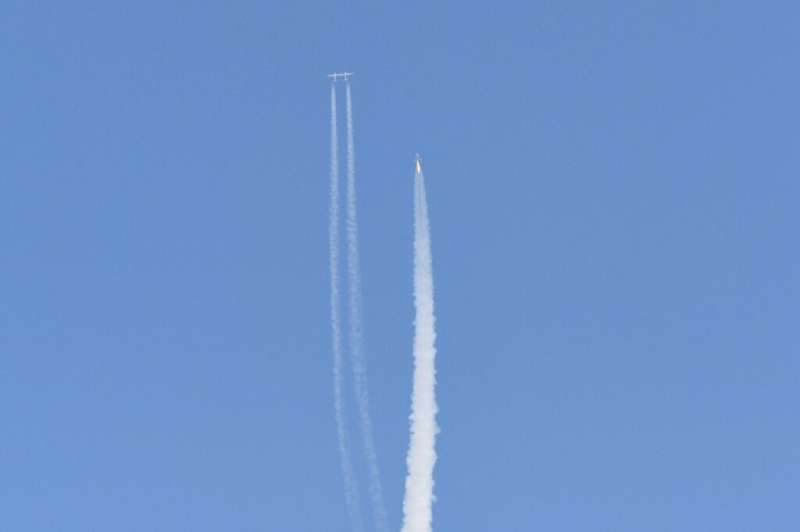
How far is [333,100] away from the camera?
249 ft

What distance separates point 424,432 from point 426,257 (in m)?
7.01

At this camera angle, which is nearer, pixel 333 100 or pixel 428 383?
pixel 428 383

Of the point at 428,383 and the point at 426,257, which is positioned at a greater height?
the point at 426,257

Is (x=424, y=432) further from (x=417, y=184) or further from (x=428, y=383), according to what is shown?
(x=417, y=184)

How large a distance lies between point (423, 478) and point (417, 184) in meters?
11.6

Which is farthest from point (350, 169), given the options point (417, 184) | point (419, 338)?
Result: point (419, 338)

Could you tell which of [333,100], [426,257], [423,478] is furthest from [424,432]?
[333,100]

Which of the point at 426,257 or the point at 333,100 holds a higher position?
the point at 333,100

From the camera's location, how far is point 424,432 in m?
70.3

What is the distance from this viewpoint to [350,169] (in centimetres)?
7375

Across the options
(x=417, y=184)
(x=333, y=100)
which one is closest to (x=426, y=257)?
(x=417, y=184)

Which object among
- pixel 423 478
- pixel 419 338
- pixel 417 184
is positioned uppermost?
pixel 417 184

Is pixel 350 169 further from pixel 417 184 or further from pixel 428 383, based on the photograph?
pixel 428 383

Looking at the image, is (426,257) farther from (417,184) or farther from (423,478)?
(423,478)
